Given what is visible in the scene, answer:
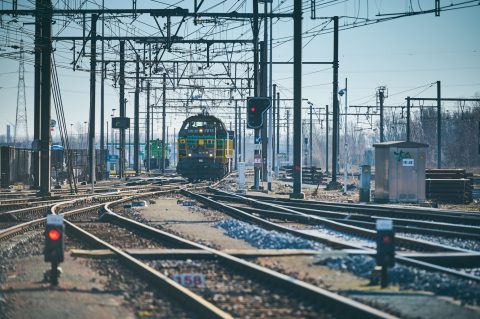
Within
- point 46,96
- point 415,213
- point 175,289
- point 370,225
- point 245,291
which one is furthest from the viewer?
point 46,96

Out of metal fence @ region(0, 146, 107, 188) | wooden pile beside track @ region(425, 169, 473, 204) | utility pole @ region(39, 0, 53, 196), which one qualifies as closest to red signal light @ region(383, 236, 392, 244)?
wooden pile beside track @ region(425, 169, 473, 204)

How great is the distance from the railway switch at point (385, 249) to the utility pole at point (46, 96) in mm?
19077

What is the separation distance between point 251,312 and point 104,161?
46.1 m

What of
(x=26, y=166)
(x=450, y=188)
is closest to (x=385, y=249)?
(x=450, y=188)

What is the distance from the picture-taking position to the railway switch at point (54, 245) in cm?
862

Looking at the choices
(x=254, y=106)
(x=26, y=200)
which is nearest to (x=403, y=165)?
(x=254, y=106)

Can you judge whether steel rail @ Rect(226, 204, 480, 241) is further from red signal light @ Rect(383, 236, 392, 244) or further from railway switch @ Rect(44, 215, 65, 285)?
railway switch @ Rect(44, 215, 65, 285)

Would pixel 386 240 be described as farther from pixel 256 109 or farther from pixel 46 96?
pixel 46 96

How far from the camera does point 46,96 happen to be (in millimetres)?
26016

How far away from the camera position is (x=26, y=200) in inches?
962

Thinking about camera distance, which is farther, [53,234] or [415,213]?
[415,213]

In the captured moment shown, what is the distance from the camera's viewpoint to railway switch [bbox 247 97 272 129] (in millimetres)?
25250

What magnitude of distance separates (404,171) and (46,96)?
13.7m

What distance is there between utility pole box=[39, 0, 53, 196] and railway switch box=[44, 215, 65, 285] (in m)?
17.4
